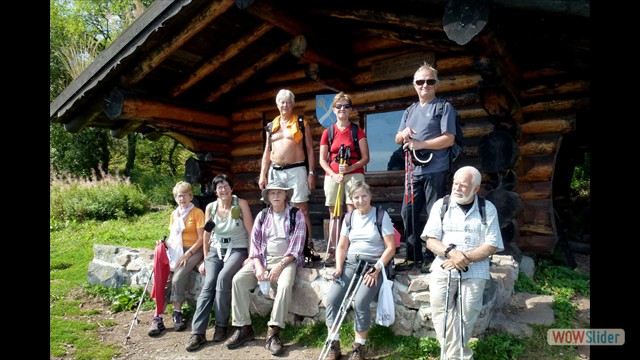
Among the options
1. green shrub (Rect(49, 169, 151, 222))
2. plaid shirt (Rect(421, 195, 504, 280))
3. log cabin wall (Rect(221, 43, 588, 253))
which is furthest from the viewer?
green shrub (Rect(49, 169, 151, 222))

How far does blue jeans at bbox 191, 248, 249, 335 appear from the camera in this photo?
15.5ft

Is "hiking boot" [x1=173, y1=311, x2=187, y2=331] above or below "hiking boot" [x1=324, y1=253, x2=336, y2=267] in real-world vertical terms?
below

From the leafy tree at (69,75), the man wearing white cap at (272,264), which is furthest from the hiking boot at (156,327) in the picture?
the leafy tree at (69,75)

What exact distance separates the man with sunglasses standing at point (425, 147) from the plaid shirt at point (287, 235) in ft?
3.58

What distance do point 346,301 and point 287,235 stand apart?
1037 millimetres

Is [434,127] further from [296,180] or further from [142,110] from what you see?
[142,110]

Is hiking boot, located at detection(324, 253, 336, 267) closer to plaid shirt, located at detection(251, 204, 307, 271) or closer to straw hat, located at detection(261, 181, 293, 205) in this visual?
plaid shirt, located at detection(251, 204, 307, 271)

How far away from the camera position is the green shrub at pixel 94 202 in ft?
43.2

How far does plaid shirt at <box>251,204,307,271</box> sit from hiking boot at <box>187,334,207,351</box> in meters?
1.06

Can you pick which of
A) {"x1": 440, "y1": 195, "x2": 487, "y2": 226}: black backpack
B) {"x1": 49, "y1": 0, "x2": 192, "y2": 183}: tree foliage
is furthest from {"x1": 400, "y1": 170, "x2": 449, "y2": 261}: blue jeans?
{"x1": 49, "y1": 0, "x2": 192, "y2": 183}: tree foliage
